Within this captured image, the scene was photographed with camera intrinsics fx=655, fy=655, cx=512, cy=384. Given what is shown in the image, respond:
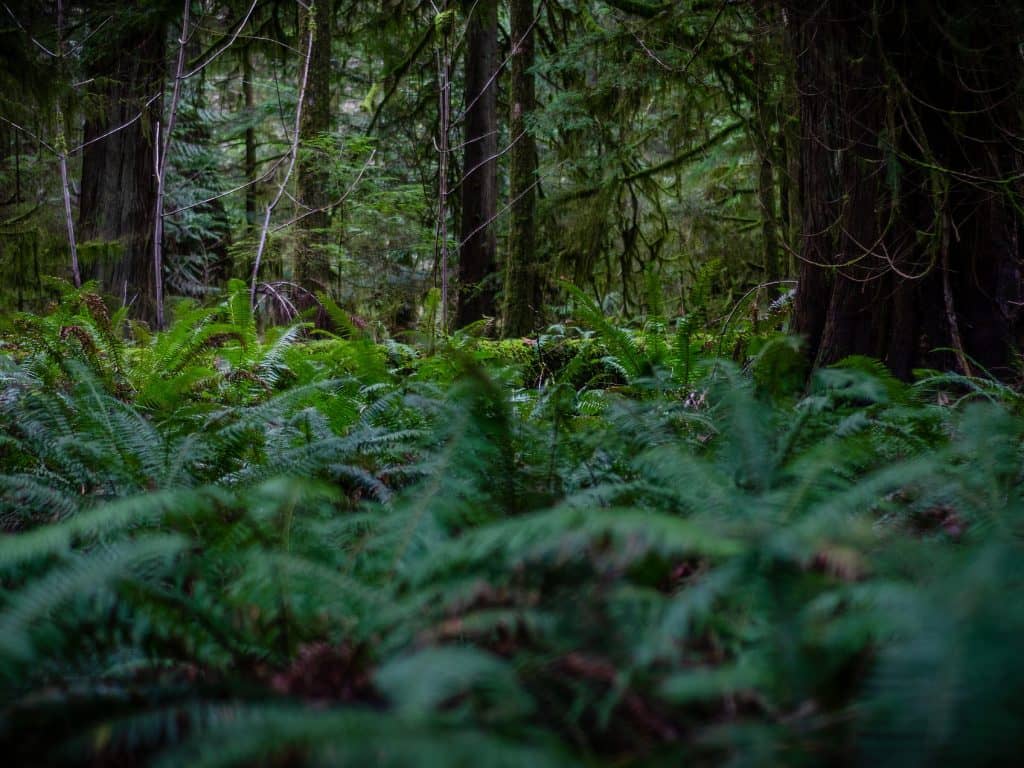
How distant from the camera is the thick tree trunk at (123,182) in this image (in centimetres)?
688

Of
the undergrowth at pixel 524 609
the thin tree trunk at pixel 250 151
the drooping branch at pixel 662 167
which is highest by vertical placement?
the thin tree trunk at pixel 250 151

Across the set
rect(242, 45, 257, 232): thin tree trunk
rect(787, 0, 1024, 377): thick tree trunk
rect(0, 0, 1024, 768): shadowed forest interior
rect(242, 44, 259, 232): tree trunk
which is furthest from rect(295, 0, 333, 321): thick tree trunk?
rect(787, 0, 1024, 377): thick tree trunk

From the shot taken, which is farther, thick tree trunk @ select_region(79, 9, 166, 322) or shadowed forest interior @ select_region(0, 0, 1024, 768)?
thick tree trunk @ select_region(79, 9, 166, 322)

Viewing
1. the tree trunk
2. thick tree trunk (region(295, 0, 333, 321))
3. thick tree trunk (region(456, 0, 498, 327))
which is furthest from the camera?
the tree trunk

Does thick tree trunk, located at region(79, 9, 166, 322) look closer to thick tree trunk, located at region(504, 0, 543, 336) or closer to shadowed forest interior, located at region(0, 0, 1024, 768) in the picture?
shadowed forest interior, located at region(0, 0, 1024, 768)

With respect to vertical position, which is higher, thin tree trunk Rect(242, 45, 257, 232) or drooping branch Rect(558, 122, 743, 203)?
thin tree trunk Rect(242, 45, 257, 232)

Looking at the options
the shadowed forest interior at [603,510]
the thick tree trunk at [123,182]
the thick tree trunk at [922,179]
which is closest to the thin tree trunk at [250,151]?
the thick tree trunk at [123,182]

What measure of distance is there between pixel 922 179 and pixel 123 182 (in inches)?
294

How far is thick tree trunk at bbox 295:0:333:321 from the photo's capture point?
23.3 feet

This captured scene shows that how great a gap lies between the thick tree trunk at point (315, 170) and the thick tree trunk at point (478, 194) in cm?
160

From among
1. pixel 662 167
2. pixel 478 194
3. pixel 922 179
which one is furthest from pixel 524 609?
pixel 478 194

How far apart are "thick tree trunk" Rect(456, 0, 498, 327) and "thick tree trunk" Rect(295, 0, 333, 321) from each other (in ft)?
5.26

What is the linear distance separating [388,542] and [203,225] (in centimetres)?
1343

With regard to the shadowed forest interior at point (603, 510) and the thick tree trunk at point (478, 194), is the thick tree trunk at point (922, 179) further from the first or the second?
the thick tree trunk at point (478, 194)
